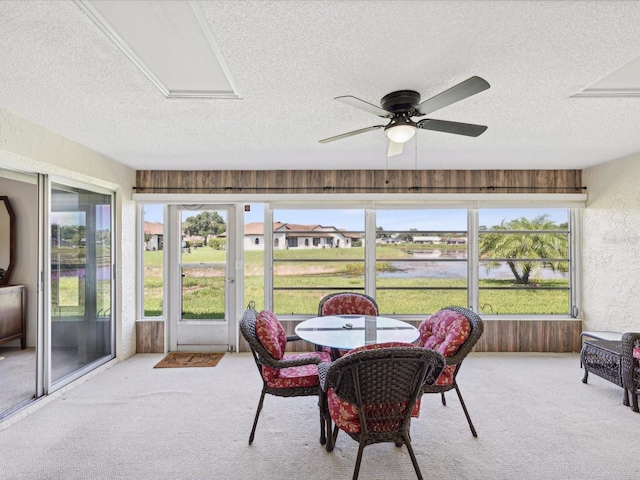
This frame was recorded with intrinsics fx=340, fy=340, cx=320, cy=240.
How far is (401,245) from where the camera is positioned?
4.71 meters

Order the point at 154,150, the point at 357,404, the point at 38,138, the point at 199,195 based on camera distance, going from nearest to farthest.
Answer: the point at 357,404 → the point at 38,138 → the point at 154,150 → the point at 199,195

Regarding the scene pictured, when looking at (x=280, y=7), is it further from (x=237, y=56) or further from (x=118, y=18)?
(x=118, y=18)

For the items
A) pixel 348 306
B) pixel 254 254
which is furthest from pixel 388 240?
pixel 254 254

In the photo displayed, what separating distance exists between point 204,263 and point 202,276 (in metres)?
0.18

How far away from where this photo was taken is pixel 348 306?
368cm

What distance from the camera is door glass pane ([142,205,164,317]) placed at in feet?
15.1

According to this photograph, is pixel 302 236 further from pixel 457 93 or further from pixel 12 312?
pixel 12 312

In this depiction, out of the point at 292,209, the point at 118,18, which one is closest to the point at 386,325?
the point at 292,209

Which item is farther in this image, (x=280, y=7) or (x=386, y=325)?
(x=386, y=325)

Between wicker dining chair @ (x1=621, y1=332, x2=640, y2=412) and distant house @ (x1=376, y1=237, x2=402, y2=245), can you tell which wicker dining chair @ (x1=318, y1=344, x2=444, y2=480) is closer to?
wicker dining chair @ (x1=621, y1=332, x2=640, y2=412)

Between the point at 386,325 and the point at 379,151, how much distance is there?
1.83 meters

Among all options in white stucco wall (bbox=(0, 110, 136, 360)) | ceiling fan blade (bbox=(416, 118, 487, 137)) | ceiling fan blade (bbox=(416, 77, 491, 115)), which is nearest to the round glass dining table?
ceiling fan blade (bbox=(416, 118, 487, 137))

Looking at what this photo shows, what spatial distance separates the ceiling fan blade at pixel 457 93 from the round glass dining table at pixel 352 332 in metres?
1.63

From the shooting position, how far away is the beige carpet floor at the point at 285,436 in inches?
85.1
